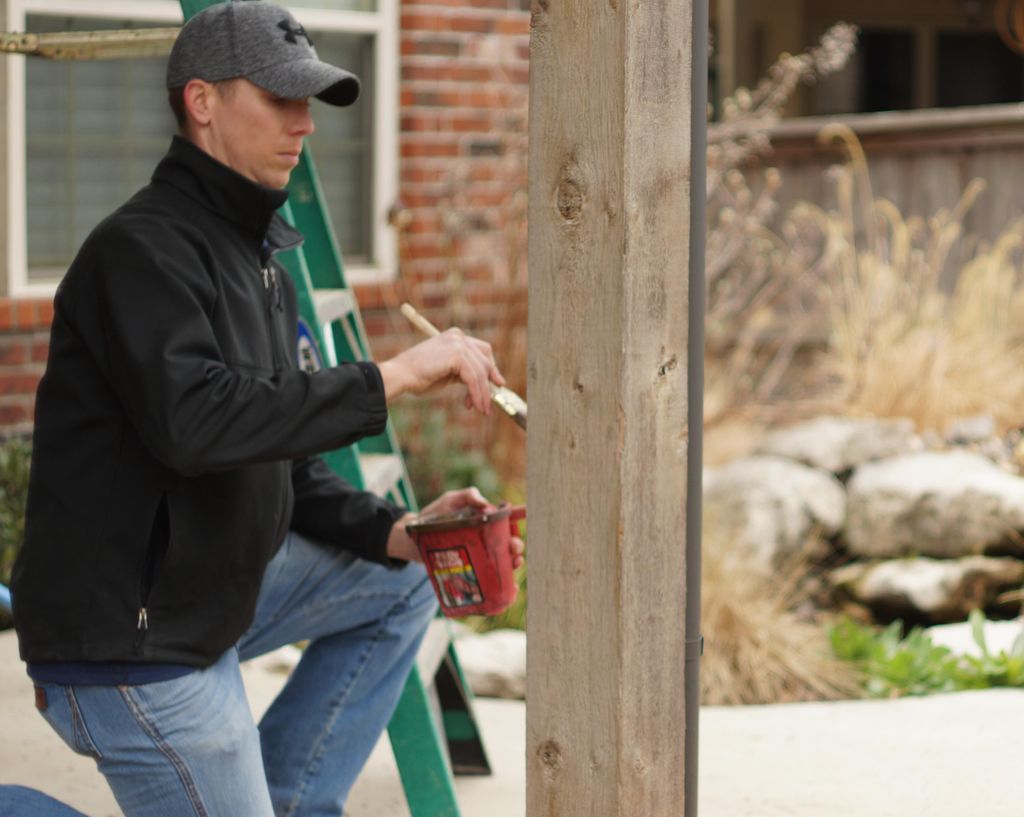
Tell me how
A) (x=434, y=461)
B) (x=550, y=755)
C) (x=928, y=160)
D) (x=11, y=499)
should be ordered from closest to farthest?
(x=550, y=755)
(x=11, y=499)
(x=434, y=461)
(x=928, y=160)

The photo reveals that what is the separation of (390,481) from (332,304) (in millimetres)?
447

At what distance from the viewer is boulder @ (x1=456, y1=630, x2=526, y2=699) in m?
4.95

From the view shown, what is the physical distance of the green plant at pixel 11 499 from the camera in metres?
5.44

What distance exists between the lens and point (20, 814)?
2.74 m

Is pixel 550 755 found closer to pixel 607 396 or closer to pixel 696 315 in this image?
pixel 607 396

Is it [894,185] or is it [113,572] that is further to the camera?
[894,185]

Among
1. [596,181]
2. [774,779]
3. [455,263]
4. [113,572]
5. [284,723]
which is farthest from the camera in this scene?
[455,263]

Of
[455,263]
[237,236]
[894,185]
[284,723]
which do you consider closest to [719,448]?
[455,263]

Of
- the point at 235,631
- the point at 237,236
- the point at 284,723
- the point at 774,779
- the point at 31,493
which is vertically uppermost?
the point at 237,236

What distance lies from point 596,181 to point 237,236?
711 mm

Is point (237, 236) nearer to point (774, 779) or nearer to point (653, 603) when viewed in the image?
point (653, 603)

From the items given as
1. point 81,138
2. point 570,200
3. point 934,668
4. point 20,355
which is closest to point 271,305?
point 570,200

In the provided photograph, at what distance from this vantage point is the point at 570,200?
2342 mm

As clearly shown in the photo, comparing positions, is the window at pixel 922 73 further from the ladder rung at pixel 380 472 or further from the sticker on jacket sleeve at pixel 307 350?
the sticker on jacket sleeve at pixel 307 350
